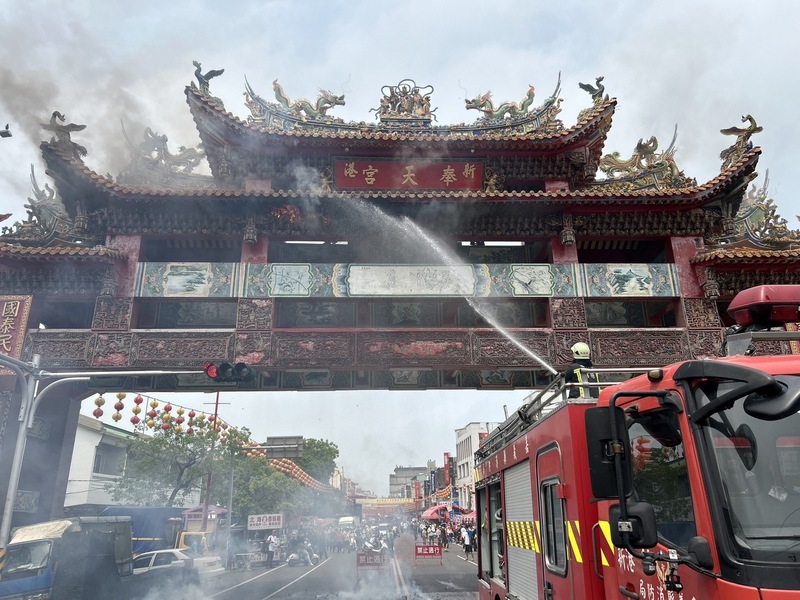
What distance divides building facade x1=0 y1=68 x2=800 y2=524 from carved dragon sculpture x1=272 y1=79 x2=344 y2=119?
823 millimetres

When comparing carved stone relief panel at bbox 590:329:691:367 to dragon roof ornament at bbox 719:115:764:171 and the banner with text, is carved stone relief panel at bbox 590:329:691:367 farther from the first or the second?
the banner with text

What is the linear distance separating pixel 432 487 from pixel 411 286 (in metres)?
79.0

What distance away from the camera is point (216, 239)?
14055 millimetres

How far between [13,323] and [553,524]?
13168 mm

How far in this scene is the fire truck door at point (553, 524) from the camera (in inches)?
186

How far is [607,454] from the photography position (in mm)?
3428

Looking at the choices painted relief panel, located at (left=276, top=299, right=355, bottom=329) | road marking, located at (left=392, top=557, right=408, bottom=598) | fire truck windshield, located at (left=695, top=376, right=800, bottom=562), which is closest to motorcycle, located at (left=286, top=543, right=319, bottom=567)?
road marking, located at (left=392, top=557, right=408, bottom=598)

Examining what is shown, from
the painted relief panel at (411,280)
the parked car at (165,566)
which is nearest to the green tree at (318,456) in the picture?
the parked car at (165,566)

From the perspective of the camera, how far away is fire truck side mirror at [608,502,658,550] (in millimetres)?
3084

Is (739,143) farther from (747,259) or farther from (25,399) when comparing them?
(25,399)

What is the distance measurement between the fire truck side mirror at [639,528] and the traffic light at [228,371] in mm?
8993

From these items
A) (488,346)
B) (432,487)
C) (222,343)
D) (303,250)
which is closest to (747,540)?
(488,346)

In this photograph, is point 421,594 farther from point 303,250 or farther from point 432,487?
point 432,487

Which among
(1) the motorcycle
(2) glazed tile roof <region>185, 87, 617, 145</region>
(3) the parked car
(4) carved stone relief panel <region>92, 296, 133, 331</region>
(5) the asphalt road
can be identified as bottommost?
(1) the motorcycle
